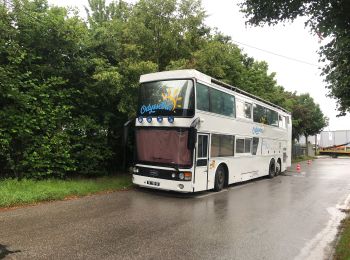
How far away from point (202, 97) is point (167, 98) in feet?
3.99

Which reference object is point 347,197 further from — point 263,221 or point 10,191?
point 10,191

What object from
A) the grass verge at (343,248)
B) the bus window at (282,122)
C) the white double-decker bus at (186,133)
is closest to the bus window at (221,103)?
the white double-decker bus at (186,133)

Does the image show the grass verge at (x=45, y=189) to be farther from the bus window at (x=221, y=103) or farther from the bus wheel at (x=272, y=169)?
the bus wheel at (x=272, y=169)

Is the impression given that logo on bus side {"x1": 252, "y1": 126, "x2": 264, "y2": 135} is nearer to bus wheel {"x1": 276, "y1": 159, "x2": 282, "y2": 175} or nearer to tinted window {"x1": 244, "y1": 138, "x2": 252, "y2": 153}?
tinted window {"x1": 244, "y1": 138, "x2": 252, "y2": 153}

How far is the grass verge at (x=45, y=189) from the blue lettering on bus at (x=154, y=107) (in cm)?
313

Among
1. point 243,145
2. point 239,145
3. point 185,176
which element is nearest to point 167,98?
point 185,176

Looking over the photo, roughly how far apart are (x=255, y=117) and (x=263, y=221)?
8570 mm

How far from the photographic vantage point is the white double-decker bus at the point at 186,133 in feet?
36.8

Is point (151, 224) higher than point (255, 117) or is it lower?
lower

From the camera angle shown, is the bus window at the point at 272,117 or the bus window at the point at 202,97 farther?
the bus window at the point at 272,117

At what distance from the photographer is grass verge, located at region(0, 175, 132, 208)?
9648 millimetres

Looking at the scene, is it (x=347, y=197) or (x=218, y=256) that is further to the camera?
(x=347, y=197)

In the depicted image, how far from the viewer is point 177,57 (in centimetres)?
1708

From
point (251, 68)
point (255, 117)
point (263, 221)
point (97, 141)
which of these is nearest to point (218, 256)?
point (263, 221)
